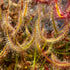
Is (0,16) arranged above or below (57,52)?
above

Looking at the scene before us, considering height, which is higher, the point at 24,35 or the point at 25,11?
the point at 25,11

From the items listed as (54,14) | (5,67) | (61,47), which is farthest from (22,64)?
(54,14)

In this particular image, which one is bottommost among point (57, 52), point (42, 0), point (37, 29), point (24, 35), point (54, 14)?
point (57, 52)

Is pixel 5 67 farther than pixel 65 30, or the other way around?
pixel 5 67

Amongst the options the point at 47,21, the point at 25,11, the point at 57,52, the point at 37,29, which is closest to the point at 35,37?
the point at 37,29

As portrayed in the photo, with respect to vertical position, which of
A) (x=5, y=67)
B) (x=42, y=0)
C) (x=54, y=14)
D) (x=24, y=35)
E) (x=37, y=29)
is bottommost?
(x=5, y=67)

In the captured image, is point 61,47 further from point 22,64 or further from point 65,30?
point 22,64

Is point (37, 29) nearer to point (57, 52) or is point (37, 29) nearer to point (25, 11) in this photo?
point (25, 11)

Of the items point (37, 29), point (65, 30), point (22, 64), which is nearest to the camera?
point (37, 29)

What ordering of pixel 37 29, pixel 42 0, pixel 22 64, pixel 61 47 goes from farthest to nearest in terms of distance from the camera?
pixel 42 0
pixel 61 47
pixel 22 64
pixel 37 29
